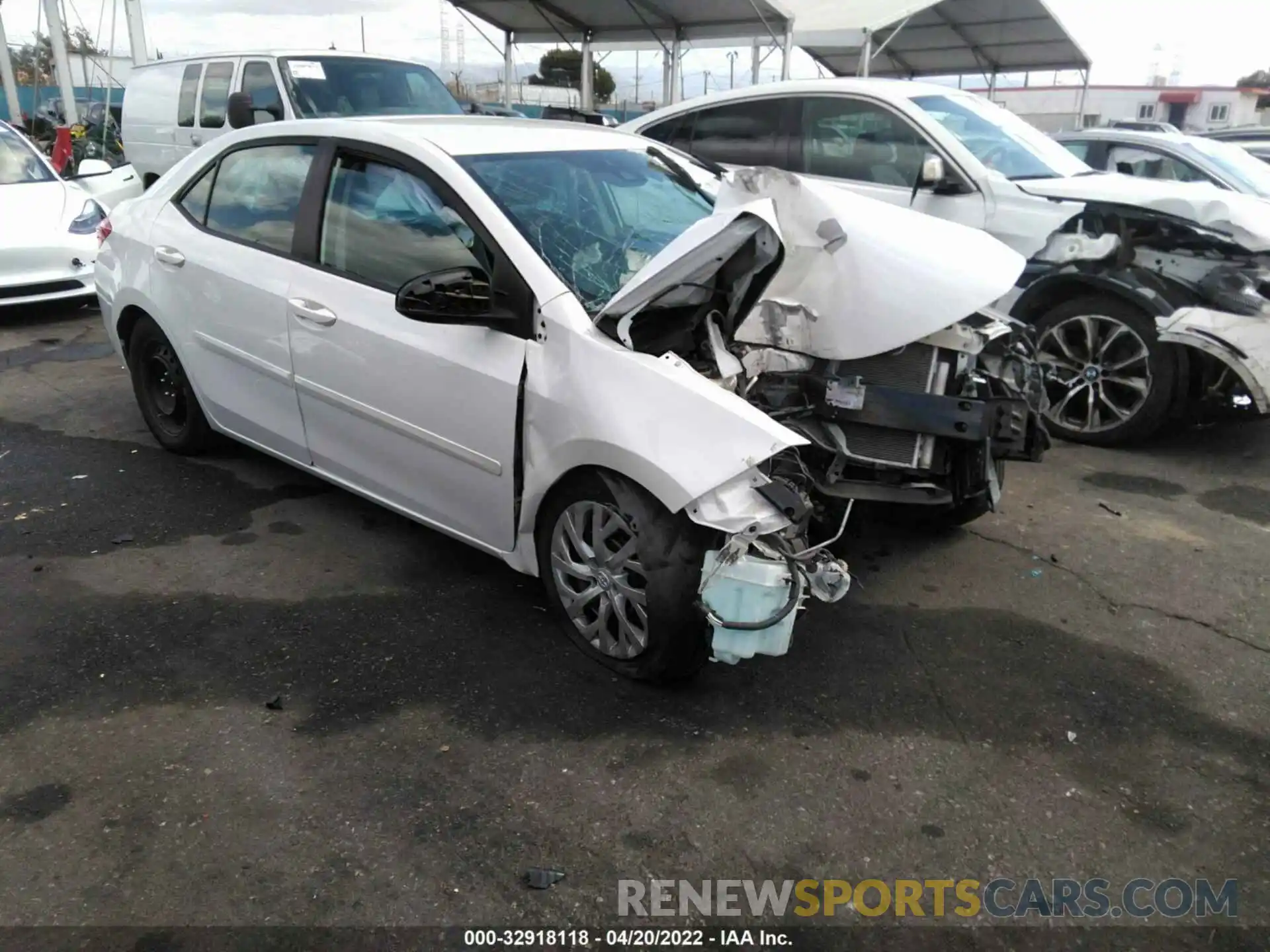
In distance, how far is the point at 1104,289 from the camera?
5293mm

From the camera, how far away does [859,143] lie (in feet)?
20.6

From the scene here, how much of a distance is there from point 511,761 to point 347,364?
1.69 metres

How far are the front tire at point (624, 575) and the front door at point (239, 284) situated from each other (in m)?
1.49

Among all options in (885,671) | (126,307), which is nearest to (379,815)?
(885,671)

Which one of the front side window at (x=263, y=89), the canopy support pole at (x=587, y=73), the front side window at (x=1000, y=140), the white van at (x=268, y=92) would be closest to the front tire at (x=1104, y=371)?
the front side window at (x=1000, y=140)

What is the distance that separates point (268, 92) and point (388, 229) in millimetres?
6672

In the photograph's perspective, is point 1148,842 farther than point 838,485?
No

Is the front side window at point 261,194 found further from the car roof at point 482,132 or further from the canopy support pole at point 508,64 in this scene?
the canopy support pole at point 508,64

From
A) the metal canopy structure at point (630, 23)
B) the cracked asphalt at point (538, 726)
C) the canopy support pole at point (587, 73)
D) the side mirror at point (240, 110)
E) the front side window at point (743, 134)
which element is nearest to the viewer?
the cracked asphalt at point (538, 726)

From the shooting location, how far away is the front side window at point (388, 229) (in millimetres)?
3455

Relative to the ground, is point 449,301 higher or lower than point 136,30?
lower

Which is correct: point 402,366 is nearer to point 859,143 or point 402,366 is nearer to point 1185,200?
point 859,143

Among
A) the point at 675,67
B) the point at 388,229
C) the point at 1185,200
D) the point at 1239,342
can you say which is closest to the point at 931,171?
the point at 1185,200

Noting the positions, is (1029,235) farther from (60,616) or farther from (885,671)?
(60,616)
